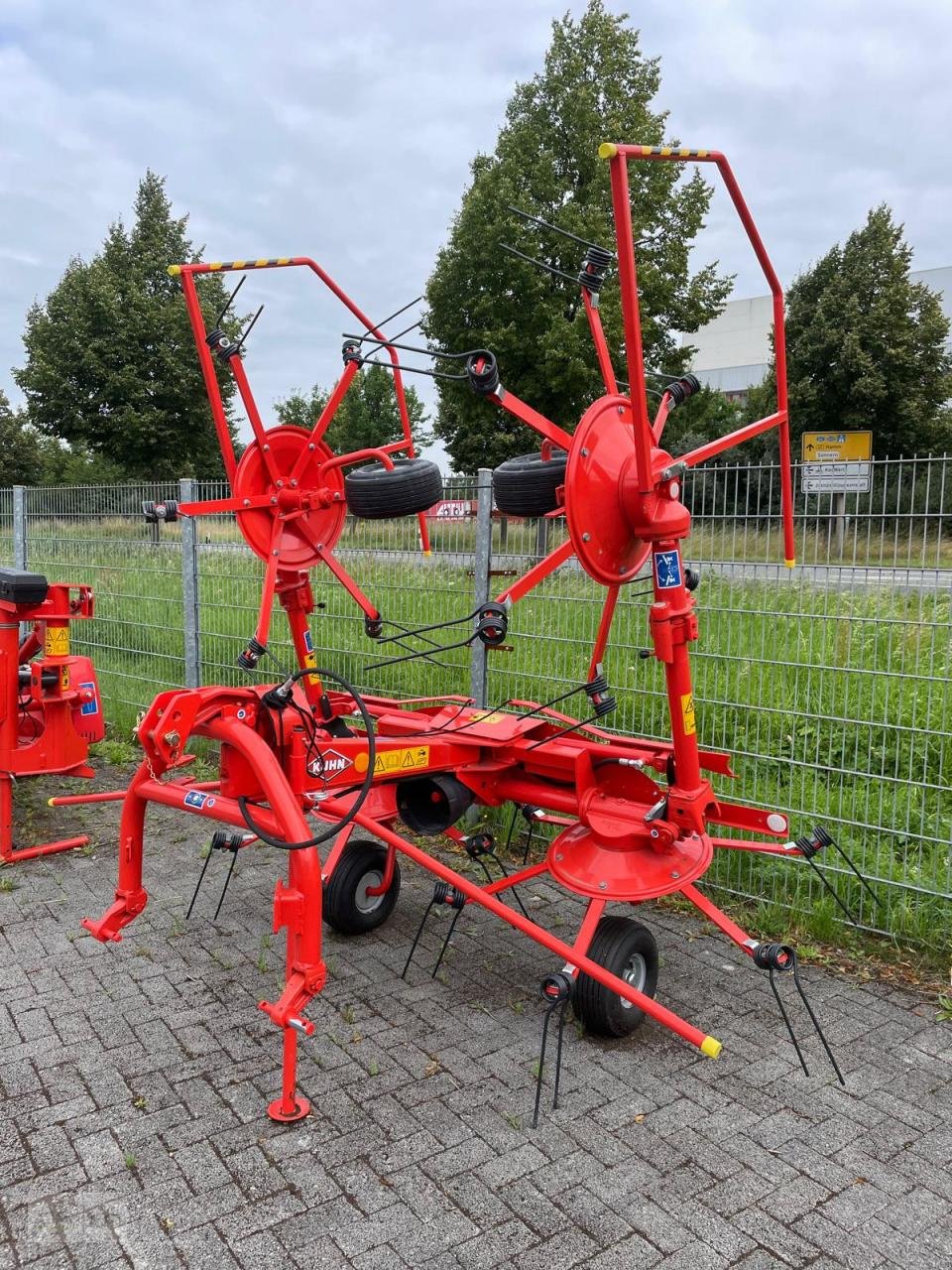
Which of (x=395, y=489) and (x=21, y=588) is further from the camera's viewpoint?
(x=21, y=588)

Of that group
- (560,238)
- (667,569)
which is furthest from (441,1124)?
(560,238)

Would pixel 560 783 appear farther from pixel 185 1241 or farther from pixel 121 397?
pixel 121 397

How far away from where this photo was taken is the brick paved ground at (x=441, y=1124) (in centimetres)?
247

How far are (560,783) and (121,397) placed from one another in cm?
2477

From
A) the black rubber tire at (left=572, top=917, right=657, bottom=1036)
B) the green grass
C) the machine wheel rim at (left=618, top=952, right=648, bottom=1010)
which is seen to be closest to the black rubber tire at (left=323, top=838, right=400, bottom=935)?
the black rubber tire at (left=572, top=917, right=657, bottom=1036)

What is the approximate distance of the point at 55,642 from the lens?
544cm

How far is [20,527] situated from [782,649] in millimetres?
6995

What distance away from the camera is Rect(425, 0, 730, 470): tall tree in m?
19.9

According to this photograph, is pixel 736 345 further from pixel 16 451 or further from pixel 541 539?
pixel 541 539

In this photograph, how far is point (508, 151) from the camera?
21.5 metres

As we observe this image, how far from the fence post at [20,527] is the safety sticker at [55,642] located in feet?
12.0

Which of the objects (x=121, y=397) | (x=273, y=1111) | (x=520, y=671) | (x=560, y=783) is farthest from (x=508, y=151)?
(x=273, y=1111)

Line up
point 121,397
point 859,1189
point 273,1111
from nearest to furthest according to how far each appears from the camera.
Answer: point 859,1189, point 273,1111, point 121,397

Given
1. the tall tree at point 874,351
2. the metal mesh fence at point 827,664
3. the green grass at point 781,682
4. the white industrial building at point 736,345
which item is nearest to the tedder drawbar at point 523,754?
the metal mesh fence at point 827,664
